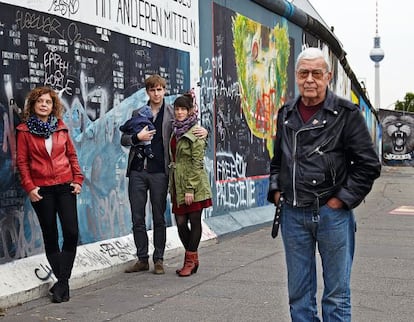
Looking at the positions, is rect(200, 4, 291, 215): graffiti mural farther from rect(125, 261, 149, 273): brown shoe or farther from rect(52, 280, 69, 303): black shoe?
A: rect(52, 280, 69, 303): black shoe

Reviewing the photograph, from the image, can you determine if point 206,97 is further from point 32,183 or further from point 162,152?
point 32,183

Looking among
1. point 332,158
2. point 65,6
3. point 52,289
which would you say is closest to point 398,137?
point 65,6

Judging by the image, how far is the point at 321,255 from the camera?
4340mm

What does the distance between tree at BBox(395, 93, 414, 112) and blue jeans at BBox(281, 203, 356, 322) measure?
376 feet

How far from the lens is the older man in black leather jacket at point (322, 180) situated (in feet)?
13.7

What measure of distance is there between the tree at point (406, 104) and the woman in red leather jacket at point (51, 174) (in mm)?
113254

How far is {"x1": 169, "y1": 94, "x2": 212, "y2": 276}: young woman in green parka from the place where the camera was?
7203mm

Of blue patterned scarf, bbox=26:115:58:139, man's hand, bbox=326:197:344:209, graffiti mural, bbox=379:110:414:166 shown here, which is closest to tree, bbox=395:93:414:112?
graffiti mural, bbox=379:110:414:166

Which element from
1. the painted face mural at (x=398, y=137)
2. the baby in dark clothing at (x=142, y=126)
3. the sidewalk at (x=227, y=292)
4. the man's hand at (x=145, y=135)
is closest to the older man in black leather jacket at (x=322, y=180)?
the sidewalk at (x=227, y=292)

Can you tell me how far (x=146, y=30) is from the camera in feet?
28.2

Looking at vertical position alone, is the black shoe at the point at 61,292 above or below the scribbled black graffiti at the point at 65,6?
below

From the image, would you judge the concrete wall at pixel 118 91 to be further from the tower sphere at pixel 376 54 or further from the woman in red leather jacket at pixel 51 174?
the tower sphere at pixel 376 54

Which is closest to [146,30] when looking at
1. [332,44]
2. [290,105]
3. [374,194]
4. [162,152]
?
[162,152]

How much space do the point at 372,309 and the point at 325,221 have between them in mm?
2119
